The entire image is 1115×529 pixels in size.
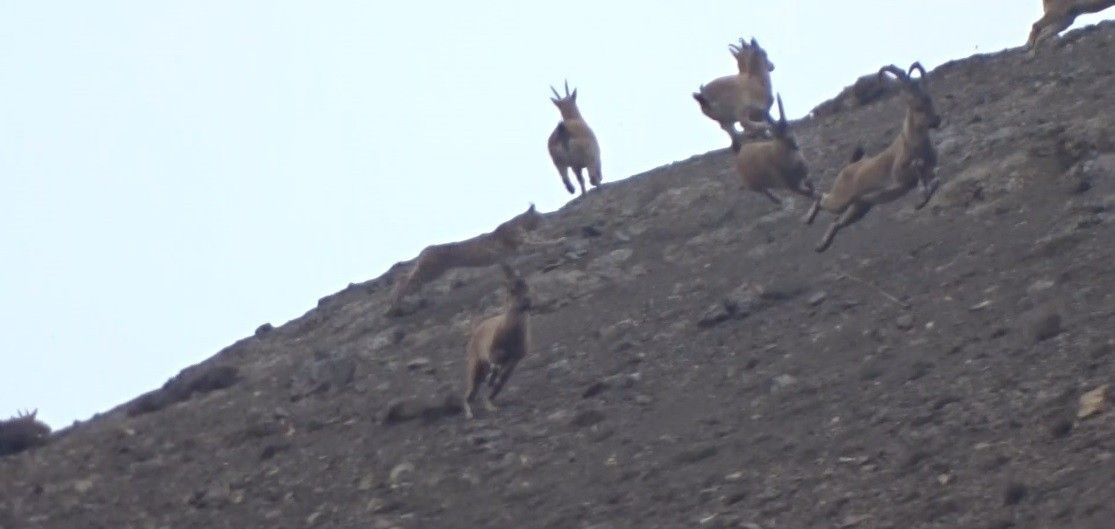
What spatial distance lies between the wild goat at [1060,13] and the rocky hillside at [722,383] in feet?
1.66

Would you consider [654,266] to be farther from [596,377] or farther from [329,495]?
[329,495]

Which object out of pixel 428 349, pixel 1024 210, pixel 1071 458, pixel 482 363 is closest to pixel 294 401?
pixel 428 349

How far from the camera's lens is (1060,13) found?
24.6 metres

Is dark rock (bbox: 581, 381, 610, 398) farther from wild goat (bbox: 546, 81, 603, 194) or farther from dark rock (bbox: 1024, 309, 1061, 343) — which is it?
wild goat (bbox: 546, 81, 603, 194)

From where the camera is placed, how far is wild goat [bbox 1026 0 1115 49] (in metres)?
24.1

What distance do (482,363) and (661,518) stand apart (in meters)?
3.97

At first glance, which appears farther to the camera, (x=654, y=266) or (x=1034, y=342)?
(x=654, y=266)

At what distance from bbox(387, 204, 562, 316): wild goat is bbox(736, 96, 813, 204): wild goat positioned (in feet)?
11.1

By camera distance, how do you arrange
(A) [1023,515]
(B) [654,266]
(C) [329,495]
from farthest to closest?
(B) [654,266], (C) [329,495], (A) [1023,515]

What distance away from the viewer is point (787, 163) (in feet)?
65.0

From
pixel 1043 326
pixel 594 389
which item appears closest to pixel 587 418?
pixel 594 389

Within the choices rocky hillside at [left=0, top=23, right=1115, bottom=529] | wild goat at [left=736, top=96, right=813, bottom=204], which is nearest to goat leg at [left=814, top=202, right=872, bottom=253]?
rocky hillside at [left=0, top=23, right=1115, bottom=529]

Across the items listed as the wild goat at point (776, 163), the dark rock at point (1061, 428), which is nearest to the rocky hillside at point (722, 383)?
the dark rock at point (1061, 428)

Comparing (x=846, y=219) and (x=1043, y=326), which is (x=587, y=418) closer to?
(x=846, y=219)
